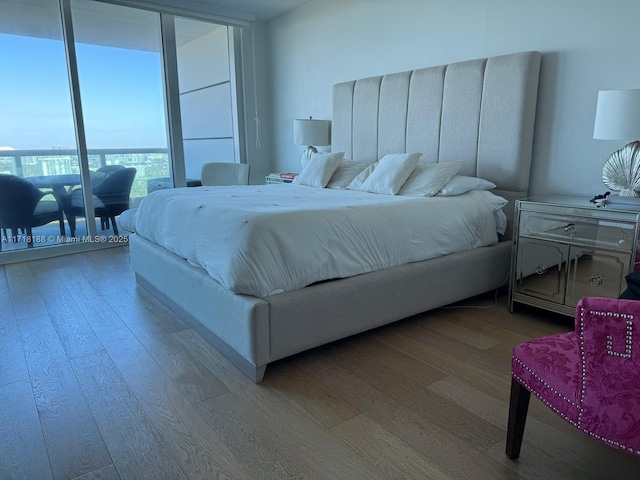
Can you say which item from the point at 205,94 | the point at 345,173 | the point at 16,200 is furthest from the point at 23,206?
the point at 345,173

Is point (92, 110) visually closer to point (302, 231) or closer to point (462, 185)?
point (302, 231)

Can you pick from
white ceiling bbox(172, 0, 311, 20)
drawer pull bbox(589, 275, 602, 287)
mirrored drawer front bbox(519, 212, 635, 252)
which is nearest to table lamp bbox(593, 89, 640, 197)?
mirrored drawer front bbox(519, 212, 635, 252)

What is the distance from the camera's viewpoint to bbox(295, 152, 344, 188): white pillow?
3.67 meters

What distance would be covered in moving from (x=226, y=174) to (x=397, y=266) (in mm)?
2913

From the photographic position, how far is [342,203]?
2502 millimetres

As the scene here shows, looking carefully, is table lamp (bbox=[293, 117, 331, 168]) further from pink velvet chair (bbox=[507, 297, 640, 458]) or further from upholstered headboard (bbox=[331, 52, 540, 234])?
pink velvet chair (bbox=[507, 297, 640, 458])

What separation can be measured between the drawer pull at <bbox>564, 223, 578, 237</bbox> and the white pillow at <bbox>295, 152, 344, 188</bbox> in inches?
74.8

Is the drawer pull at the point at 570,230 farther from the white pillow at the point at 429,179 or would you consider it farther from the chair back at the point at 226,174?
the chair back at the point at 226,174

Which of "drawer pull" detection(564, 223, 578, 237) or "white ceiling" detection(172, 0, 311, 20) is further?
"white ceiling" detection(172, 0, 311, 20)

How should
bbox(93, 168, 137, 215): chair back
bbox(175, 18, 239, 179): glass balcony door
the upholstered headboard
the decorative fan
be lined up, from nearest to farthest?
the decorative fan
the upholstered headboard
bbox(93, 168, 137, 215): chair back
bbox(175, 18, 239, 179): glass balcony door

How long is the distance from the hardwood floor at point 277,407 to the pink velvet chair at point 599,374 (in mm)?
353

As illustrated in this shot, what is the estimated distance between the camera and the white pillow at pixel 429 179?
2928mm

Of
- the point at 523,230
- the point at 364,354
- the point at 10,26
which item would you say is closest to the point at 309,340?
the point at 364,354

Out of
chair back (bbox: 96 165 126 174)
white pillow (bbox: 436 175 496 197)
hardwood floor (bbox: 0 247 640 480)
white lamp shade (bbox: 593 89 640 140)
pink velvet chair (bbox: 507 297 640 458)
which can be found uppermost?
white lamp shade (bbox: 593 89 640 140)
